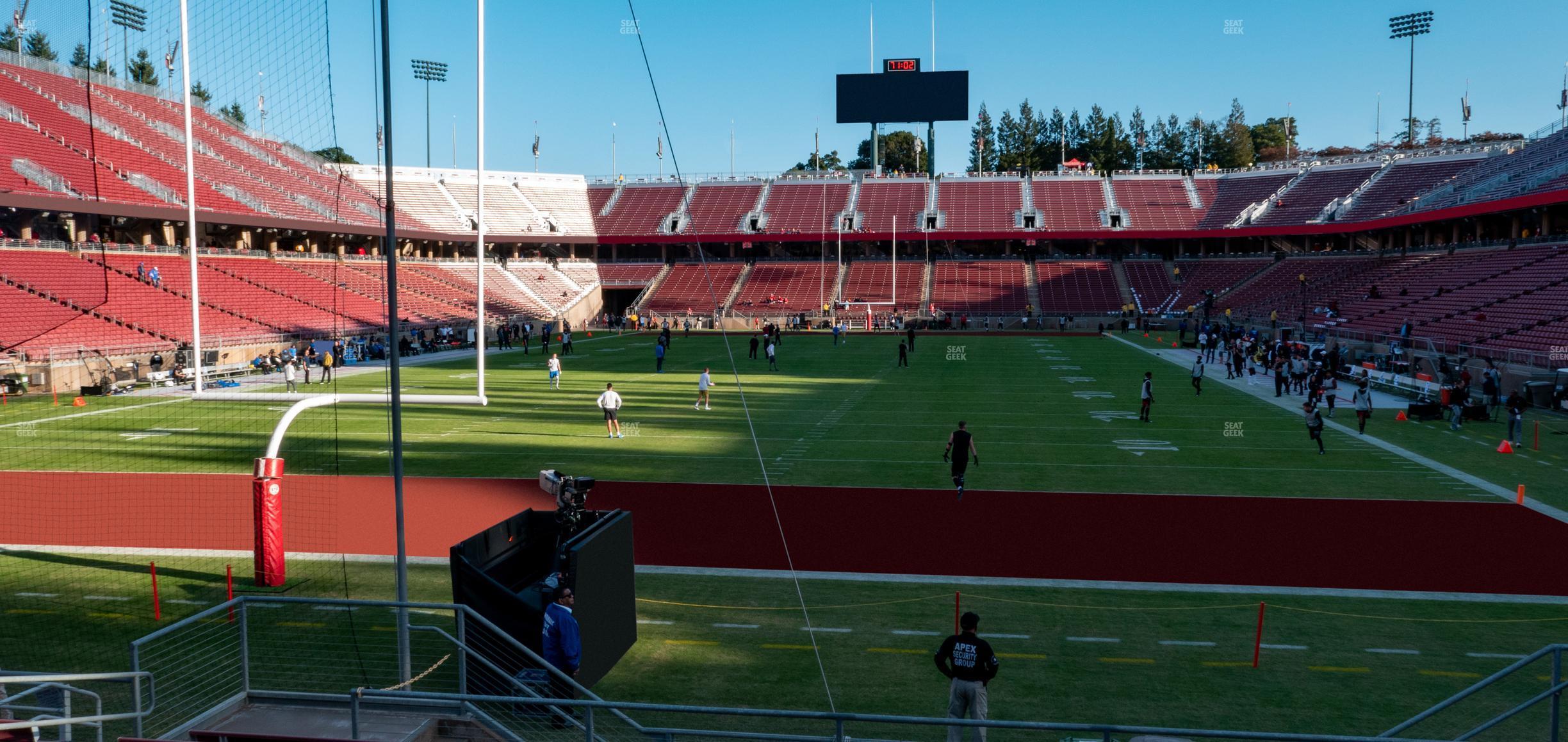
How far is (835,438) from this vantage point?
2352 centimetres

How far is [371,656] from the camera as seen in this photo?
Result: 10.3m

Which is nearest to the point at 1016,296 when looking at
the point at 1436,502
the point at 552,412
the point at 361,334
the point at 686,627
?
the point at 361,334

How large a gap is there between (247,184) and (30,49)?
1424cm

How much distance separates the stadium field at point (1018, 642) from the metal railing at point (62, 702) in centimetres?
134

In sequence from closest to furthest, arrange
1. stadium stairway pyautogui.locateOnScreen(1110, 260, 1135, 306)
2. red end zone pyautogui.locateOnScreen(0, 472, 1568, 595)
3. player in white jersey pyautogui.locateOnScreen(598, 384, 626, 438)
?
1. red end zone pyautogui.locateOnScreen(0, 472, 1568, 595)
2. player in white jersey pyautogui.locateOnScreen(598, 384, 626, 438)
3. stadium stairway pyautogui.locateOnScreen(1110, 260, 1135, 306)

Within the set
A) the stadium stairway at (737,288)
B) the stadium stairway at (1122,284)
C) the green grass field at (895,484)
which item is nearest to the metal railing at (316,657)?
the green grass field at (895,484)

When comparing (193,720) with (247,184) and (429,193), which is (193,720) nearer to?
(247,184)

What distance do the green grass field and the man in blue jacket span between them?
3.07ft

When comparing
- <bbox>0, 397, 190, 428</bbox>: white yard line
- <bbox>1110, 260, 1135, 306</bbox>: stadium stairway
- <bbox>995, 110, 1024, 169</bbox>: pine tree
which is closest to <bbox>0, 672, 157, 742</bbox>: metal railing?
<bbox>0, 397, 190, 428</bbox>: white yard line

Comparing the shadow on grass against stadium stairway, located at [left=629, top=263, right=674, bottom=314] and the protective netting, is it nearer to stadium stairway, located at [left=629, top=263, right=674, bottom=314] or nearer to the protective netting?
the protective netting

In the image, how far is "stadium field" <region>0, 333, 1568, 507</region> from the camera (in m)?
19.0

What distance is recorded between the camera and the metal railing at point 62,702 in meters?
6.44

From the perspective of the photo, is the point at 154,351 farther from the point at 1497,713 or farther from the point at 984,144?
the point at 984,144

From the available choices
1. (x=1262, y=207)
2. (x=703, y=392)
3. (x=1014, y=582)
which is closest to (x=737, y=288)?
(x=1262, y=207)
